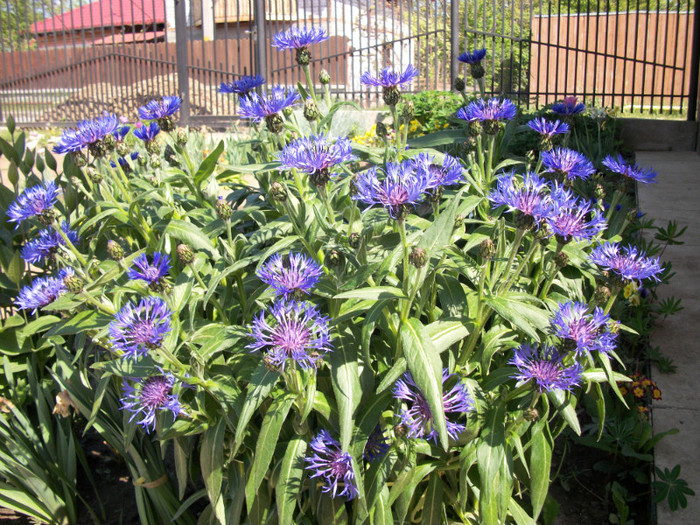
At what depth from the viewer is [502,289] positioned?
165 centimetres

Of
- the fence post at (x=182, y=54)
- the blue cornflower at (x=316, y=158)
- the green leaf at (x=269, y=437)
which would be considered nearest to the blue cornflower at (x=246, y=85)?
the blue cornflower at (x=316, y=158)

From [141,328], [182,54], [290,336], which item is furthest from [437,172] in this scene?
[182,54]

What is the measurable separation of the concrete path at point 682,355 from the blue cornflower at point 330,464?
3.49 feet

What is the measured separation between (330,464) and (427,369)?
38cm

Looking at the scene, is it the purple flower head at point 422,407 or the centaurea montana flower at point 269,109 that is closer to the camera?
the purple flower head at point 422,407

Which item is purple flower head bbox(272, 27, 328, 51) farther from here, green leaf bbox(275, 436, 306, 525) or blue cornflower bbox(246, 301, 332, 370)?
green leaf bbox(275, 436, 306, 525)

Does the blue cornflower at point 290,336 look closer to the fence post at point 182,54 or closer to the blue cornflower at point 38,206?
the blue cornflower at point 38,206

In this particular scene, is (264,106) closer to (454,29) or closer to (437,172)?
(437,172)

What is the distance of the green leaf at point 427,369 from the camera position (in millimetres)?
1316

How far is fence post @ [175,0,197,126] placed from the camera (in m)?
10.6

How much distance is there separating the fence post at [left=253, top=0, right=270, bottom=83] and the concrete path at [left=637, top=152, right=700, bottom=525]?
7232 millimetres

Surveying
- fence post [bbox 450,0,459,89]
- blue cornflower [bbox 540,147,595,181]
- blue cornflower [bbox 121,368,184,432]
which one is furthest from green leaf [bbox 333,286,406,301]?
fence post [bbox 450,0,459,89]

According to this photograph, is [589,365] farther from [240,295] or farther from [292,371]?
[240,295]

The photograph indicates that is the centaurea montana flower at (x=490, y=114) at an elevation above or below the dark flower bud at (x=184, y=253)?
above
